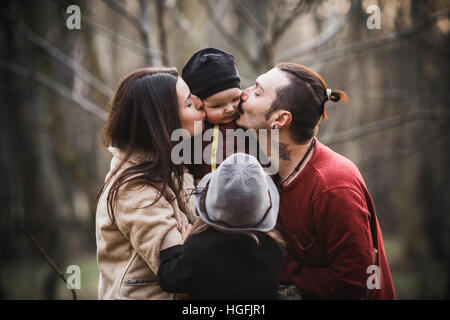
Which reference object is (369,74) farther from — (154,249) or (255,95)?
(154,249)

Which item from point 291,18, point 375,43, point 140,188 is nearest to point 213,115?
point 140,188

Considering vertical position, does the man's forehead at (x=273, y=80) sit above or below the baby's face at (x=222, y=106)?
above

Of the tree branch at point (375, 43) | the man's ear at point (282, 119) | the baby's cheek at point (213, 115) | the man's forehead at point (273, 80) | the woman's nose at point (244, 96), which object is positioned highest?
the tree branch at point (375, 43)

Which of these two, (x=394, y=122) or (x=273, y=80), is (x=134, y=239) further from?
(x=394, y=122)

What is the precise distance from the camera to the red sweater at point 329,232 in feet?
6.52

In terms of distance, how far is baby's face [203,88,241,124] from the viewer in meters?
2.42

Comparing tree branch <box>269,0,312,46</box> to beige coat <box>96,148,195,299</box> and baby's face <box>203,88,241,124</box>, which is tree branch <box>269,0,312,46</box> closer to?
baby's face <box>203,88,241,124</box>

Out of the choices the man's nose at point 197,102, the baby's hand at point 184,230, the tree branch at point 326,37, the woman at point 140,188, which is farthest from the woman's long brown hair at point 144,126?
the tree branch at point 326,37

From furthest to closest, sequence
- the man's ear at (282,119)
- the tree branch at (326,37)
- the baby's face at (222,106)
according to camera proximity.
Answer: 1. the tree branch at (326,37)
2. the baby's face at (222,106)
3. the man's ear at (282,119)

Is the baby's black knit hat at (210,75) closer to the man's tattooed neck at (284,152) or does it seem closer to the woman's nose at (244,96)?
the woman's nose at (244,96)

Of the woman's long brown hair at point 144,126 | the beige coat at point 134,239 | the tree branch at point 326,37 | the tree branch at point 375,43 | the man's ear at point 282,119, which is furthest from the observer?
the tree branch at point 326,37
